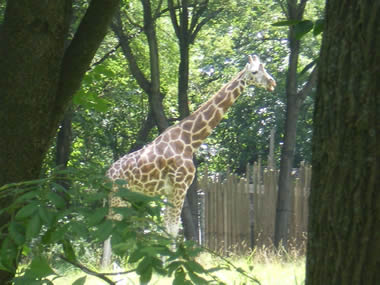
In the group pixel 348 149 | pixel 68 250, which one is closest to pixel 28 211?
pixel 68 250

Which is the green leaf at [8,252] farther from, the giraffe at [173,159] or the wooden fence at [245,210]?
the wooden fence at [245,210]

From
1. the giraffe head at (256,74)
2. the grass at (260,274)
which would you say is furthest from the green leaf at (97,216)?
the giraffe head at (256,74)

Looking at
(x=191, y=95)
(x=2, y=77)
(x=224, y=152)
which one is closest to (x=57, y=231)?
(x=2, y=77)

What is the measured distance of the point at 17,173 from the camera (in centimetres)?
232

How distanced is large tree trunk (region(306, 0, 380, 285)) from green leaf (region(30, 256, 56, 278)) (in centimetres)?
62

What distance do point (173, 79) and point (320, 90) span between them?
14321mm

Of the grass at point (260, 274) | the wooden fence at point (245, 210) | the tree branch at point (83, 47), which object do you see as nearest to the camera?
the tree branch at point (83, 47)

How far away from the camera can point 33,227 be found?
5.17 ft

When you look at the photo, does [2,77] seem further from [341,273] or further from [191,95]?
[191,95]

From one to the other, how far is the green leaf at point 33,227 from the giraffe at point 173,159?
19.8ft

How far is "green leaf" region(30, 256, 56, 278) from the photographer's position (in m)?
1.60

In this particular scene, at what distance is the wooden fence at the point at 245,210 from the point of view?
11297mm

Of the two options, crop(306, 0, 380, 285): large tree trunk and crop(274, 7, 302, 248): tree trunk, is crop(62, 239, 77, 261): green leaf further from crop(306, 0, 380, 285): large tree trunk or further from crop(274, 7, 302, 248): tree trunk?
crop(274, 7, 302, 248): tree trunk

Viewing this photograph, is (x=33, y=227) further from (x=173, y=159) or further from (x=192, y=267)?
(x=173, y=159)
